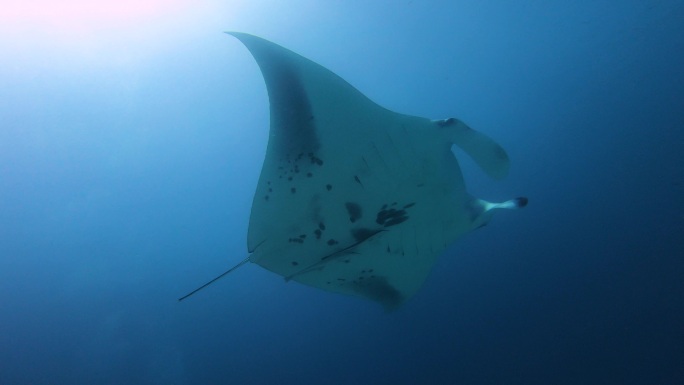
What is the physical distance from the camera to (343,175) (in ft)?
7.70

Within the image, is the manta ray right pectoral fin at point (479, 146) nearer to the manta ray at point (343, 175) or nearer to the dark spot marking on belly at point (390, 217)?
the manta ray at point (343, 175)

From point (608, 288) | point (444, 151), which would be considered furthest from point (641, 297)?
point (444, 151)

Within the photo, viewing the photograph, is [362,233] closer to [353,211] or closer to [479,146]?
[353,211]

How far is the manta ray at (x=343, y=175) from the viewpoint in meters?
2.21

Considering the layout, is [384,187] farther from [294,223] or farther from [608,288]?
[608,288]

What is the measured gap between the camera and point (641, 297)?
7934 millimetres

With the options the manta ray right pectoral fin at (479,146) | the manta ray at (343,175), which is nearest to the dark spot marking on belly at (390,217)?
the manta ray at (343,175)

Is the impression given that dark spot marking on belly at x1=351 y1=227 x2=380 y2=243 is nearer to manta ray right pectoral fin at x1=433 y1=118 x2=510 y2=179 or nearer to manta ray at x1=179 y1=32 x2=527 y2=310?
manta ray at x1=179 y1=32 x2=527 y2=310

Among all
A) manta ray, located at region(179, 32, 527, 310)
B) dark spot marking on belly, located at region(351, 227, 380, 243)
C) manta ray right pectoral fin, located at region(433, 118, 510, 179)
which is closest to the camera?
manta ray, located at region(179, 32, 527, 310)

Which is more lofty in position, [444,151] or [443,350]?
[444,151]

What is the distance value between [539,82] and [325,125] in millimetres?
7499

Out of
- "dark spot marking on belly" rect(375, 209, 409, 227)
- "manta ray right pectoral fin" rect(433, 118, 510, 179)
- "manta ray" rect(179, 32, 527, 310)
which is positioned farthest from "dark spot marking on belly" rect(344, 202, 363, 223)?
"manta ray right pectoral fin" rect(433, 118, 510, 179)

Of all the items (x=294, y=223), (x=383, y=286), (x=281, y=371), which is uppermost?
(x=294, y=223)

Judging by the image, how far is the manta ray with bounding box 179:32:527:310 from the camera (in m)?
2.21
